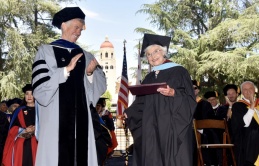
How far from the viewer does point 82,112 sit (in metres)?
4.07

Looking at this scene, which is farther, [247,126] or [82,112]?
[247,126]

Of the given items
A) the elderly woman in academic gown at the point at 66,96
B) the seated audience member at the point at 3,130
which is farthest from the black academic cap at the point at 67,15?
the seated audience member at the point at 3,130

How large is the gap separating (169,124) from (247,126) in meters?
3.28

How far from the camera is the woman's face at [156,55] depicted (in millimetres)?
5096

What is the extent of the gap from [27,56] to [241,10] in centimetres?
1403

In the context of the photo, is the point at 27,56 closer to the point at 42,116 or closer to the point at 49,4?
the point at 49,4

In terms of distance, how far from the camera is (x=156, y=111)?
196 inches

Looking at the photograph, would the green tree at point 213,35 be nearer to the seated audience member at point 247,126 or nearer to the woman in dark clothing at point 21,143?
the seated audience member at point 247,126

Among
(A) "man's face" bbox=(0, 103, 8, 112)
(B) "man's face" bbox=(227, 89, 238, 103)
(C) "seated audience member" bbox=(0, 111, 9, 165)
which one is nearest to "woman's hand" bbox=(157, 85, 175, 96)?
(C) "seated audience member" bbox=(0, 111, 9, 165)

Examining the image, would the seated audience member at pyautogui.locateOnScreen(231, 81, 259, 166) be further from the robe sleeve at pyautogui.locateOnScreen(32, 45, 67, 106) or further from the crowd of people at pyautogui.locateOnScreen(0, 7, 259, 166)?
the robe sleeve at pyautogui.locateOnScreen(32, 45, 67, 106)

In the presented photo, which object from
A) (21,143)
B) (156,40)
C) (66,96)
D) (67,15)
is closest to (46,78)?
(66,96)

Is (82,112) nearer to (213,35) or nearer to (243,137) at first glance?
(243,137)

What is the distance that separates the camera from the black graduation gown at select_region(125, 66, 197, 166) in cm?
479

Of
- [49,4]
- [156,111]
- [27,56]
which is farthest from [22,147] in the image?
[49,4]
